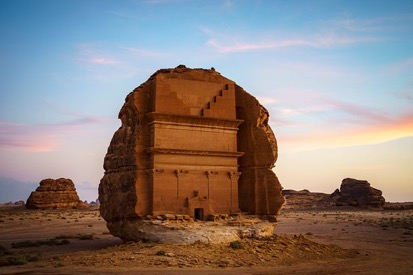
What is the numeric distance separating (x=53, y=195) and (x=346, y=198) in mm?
51010

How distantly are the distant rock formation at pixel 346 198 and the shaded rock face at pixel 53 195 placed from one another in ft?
131

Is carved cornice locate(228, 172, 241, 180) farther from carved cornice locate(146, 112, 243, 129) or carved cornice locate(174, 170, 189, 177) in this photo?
carved cornice locate(174, 170, 189, 177)

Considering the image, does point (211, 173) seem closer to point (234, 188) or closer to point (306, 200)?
point (234, 188)

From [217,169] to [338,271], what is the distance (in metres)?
7.65

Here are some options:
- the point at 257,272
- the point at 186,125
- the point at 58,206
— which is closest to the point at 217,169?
the point at 186,125

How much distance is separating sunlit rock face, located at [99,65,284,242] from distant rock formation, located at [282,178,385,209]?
58.8 meters

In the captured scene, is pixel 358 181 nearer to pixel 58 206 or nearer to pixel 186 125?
pixel 58 206

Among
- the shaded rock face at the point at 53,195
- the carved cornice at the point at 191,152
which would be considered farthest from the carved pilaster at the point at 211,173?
the shaded rock face at the point at 53,195

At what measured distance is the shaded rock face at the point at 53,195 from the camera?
6156 cm

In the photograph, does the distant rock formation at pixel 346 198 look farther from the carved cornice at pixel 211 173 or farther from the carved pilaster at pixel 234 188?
the carved cornice at pixel 211 173

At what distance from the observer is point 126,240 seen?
741 inches

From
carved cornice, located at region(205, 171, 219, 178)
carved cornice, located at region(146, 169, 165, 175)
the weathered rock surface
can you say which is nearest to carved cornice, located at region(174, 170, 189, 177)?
carved cornice, located at region(146, 169, 165, 175)

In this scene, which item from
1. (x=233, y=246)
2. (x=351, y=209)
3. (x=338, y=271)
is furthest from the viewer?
(x=351, y=209)

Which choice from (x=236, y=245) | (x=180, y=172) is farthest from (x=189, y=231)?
(x=180, y=172)
